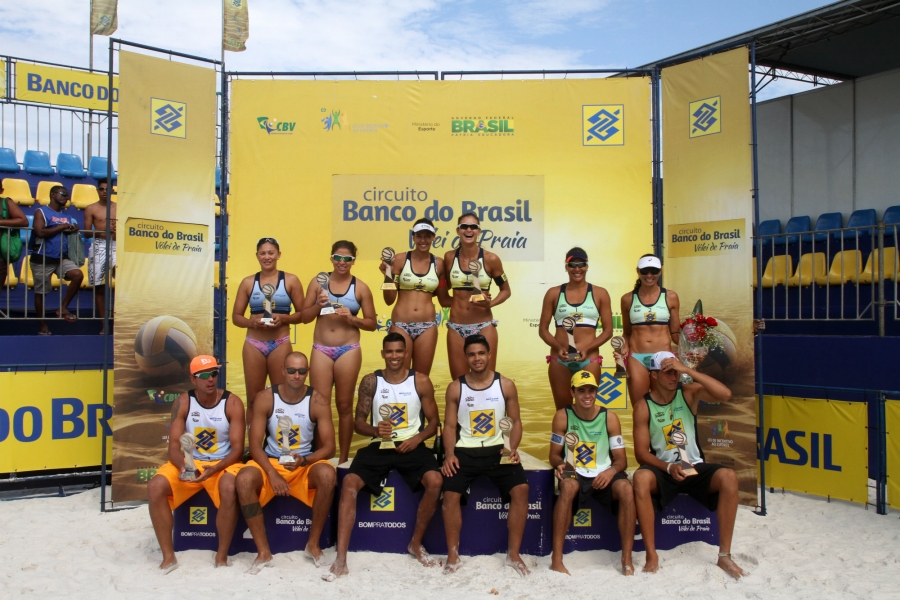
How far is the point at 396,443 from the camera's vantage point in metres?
4.91

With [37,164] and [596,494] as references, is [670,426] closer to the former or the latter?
[596,494]

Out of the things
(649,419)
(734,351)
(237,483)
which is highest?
(734,351)

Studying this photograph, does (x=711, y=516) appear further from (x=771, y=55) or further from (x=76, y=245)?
(x=771, y=55)

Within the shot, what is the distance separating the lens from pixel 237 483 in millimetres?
4562

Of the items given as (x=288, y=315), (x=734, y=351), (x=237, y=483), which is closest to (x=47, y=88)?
(x=288, y=315)

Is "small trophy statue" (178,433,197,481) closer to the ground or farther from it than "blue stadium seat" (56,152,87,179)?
closer to the ground

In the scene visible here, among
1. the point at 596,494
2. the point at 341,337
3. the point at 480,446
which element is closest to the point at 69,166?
the point at 341,337

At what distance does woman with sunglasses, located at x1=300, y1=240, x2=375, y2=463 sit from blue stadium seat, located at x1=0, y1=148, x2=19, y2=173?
9.07 m

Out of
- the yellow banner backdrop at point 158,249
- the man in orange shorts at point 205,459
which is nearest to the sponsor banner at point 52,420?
the yellow banner backdrop at point 158,249

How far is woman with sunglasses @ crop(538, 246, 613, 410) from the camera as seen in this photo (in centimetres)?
563

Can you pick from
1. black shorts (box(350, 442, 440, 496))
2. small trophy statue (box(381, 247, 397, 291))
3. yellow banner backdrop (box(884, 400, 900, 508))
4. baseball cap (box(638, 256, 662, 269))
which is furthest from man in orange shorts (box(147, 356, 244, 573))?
yellow banner backdrop (box(884, 400, 900, 508))

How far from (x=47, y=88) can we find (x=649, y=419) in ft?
43.3

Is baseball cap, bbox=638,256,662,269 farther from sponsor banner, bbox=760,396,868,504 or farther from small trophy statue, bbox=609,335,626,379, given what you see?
sponsor banner, bbox=760,396,868,504

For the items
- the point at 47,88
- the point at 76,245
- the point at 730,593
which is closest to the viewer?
the point at 730,593
